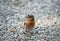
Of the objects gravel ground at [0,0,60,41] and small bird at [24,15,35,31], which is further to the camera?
gravel ground at [0,0,60,41]

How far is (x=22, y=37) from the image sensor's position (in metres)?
4.24

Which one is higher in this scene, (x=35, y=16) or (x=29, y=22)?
(x=35, y=16)

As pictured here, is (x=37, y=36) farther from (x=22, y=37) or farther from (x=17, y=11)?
(x=17, y=11)

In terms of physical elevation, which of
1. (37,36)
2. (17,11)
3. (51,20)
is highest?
(17,11)

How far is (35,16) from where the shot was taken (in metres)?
5.43

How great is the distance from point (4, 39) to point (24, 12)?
67.1 inches

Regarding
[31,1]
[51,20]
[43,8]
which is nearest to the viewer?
Result: [51,20]

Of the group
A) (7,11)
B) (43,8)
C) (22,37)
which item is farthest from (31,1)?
(22,37)

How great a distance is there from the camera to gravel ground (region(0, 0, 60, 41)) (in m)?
4.32

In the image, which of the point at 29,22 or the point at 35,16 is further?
the point at 35,16

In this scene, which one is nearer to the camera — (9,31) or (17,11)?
(9,31)

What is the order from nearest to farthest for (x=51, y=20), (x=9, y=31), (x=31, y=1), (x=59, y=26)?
1. (x=9, y=31)
2. (x=59, y=26)
3. (x=51, y=20)
4. (x=31, y=1)

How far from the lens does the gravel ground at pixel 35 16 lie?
4.32 m

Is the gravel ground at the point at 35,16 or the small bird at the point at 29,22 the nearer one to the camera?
the small bird at the point at 29,22
